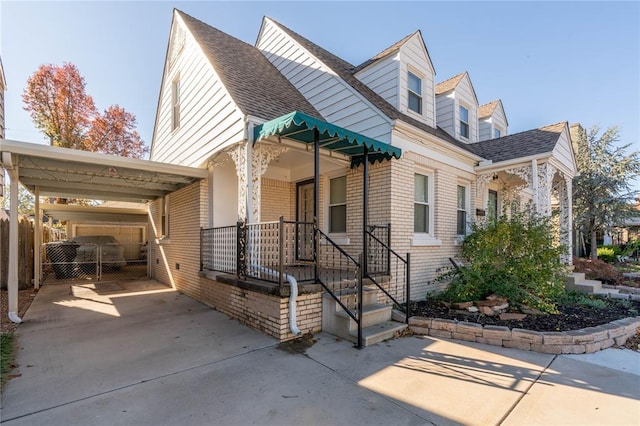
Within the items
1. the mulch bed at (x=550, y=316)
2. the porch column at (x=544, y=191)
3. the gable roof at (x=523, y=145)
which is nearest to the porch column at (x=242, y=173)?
the mulch bed at (x=550, y=316)

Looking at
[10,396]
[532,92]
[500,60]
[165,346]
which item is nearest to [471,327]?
[165,346]

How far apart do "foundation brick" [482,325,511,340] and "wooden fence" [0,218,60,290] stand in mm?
11321

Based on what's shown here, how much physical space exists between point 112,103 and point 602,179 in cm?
2865

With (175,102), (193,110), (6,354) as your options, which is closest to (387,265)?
(6,354)

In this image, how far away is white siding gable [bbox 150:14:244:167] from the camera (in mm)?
6379

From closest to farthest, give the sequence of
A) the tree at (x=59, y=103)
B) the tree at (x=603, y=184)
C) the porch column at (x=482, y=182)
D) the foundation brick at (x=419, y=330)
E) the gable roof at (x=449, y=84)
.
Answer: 1. the foundation brick at (x=419, y=330)
2. the porch column at (x=482, y=182)
3. the gable roof at (x=449, y=84)
4. the tree at (x=603, y=184)
5. the tree at (x=59, y=103)

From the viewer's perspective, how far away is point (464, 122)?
34.7ft

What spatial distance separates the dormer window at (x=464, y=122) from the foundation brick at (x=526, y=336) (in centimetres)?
766

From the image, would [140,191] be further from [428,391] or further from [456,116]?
[456,116]

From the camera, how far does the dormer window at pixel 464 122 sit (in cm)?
1052

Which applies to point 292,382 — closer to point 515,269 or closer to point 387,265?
point 387,265

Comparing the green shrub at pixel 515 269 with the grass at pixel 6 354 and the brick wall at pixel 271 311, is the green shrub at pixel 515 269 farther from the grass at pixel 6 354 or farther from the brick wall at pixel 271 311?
the grass at pixel 6 354

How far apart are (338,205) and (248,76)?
156 inches

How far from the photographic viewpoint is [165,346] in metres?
4.39
